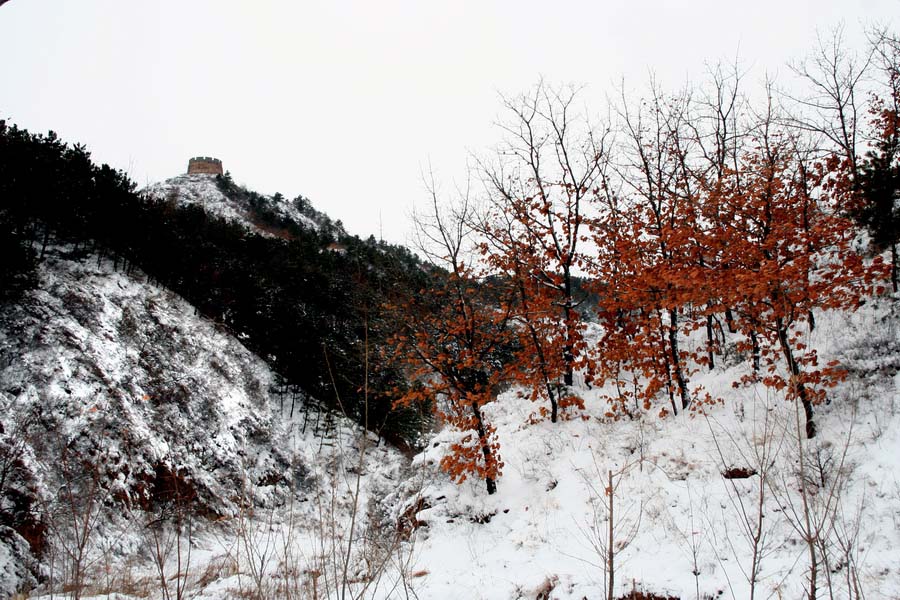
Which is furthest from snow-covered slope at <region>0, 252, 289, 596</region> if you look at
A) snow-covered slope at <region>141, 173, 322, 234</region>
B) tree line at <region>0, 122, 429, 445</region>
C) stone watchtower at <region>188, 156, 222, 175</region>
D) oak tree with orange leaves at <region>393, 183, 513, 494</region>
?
stone watchtower at <region>188, 156, 222, 175</region>

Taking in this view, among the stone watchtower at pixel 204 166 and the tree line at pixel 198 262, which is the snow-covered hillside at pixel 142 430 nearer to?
the tree line at pixel 198 262

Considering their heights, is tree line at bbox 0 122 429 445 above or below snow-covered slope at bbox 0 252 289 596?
above

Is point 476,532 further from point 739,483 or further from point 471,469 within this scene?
point 739,483

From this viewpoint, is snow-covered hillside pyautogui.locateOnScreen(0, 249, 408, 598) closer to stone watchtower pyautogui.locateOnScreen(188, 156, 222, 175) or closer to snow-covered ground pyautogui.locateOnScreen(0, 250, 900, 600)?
snow-covered ground pyautogui.locateOnScreen(0, 250, 900, 600)

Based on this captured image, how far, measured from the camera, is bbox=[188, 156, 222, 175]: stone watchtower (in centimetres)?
6056

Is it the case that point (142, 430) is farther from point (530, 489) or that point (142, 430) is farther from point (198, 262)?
point (530, 489)

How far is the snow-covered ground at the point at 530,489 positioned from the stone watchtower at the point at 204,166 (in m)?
48.2

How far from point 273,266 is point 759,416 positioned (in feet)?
93.1

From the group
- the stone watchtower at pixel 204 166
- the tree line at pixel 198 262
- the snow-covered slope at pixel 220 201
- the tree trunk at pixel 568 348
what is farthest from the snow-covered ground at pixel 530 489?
the stone watchtower at pixel 204 166

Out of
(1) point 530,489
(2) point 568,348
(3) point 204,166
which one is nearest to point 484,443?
(1) point 530,489

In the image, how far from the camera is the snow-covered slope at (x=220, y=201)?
159 ft

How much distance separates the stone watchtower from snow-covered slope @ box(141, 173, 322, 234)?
10.3 feet

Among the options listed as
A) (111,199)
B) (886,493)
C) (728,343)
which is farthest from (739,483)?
(111,199)

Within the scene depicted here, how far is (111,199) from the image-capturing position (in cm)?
2184
